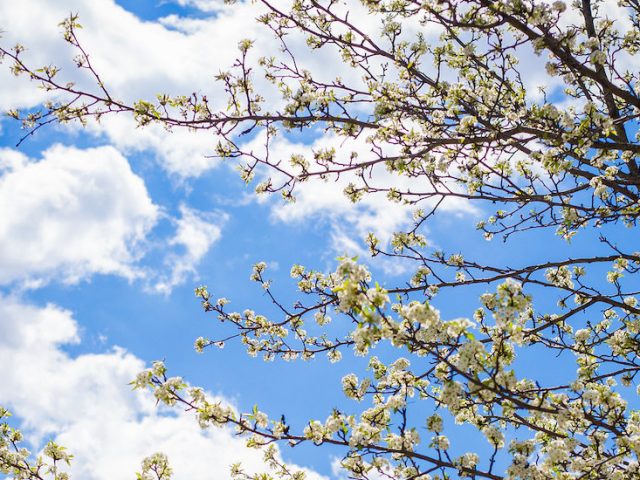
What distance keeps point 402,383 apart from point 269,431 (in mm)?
2340

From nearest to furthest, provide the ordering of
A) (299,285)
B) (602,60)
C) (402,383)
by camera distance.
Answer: (602,60)
(402,383)
(299,285)

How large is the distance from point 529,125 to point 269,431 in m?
5.14

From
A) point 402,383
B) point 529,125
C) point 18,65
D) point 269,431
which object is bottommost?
point 269,431

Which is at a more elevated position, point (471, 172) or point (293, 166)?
point (471, 172)

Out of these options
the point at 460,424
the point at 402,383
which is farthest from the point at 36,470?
the point at 460,424

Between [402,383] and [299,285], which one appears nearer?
[402,383]

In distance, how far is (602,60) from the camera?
6156 millimetres

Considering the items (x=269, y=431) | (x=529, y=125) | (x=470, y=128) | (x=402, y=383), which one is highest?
(x=529, y=125)

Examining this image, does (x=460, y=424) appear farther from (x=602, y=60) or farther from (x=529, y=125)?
(x=602, y=60)

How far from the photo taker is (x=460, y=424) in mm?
7879

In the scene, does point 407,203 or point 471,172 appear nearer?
point 471,172

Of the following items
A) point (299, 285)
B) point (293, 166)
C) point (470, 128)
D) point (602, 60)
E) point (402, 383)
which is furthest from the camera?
point (299, 285)

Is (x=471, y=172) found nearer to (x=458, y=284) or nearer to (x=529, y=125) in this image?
(x=529, y=125)

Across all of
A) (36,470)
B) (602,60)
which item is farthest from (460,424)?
(36,470)
